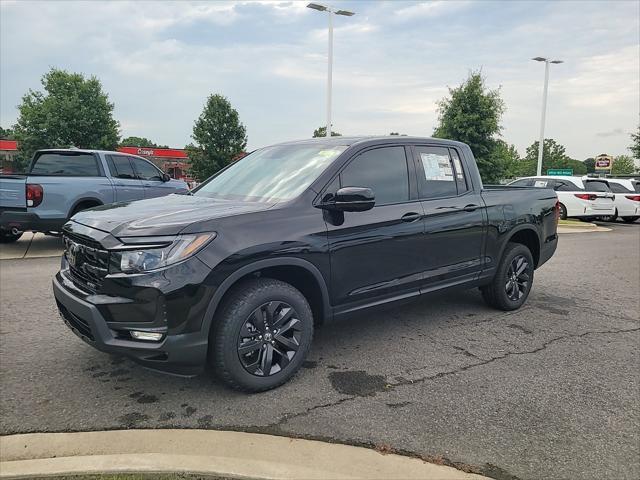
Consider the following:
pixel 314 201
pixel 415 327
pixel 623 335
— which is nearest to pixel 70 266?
pixel 314 201

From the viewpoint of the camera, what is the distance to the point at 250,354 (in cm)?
311

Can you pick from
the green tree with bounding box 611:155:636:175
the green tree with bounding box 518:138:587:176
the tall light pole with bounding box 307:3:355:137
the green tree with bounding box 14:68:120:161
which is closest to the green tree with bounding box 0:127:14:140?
the green tree with bounding box 14:68:120:161

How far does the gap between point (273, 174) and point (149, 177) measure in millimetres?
6738

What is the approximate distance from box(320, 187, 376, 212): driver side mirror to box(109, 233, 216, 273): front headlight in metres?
1.08

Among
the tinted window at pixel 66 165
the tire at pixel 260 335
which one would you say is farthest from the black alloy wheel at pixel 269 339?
the tinted window at pixel 66 165

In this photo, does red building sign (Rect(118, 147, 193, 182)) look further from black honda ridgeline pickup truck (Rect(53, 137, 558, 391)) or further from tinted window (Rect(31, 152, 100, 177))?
black honda ridgeline pickup truck (Rect(53, 137, 558, 391))

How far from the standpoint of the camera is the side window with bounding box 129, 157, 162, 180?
9.65 metres

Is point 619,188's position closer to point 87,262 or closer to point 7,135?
point 87,262

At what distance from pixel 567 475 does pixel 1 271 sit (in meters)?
7.39

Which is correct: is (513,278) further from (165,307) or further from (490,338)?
(165,307)

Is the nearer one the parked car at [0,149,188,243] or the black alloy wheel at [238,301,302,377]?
the black alloy wheel at [238,301,302,377]

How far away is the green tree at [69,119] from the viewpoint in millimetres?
31641

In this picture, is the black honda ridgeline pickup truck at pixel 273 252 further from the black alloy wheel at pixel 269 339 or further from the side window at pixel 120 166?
the side window at pixel 120 166

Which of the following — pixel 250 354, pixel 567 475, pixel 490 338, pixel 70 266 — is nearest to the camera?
pixel 567 475
